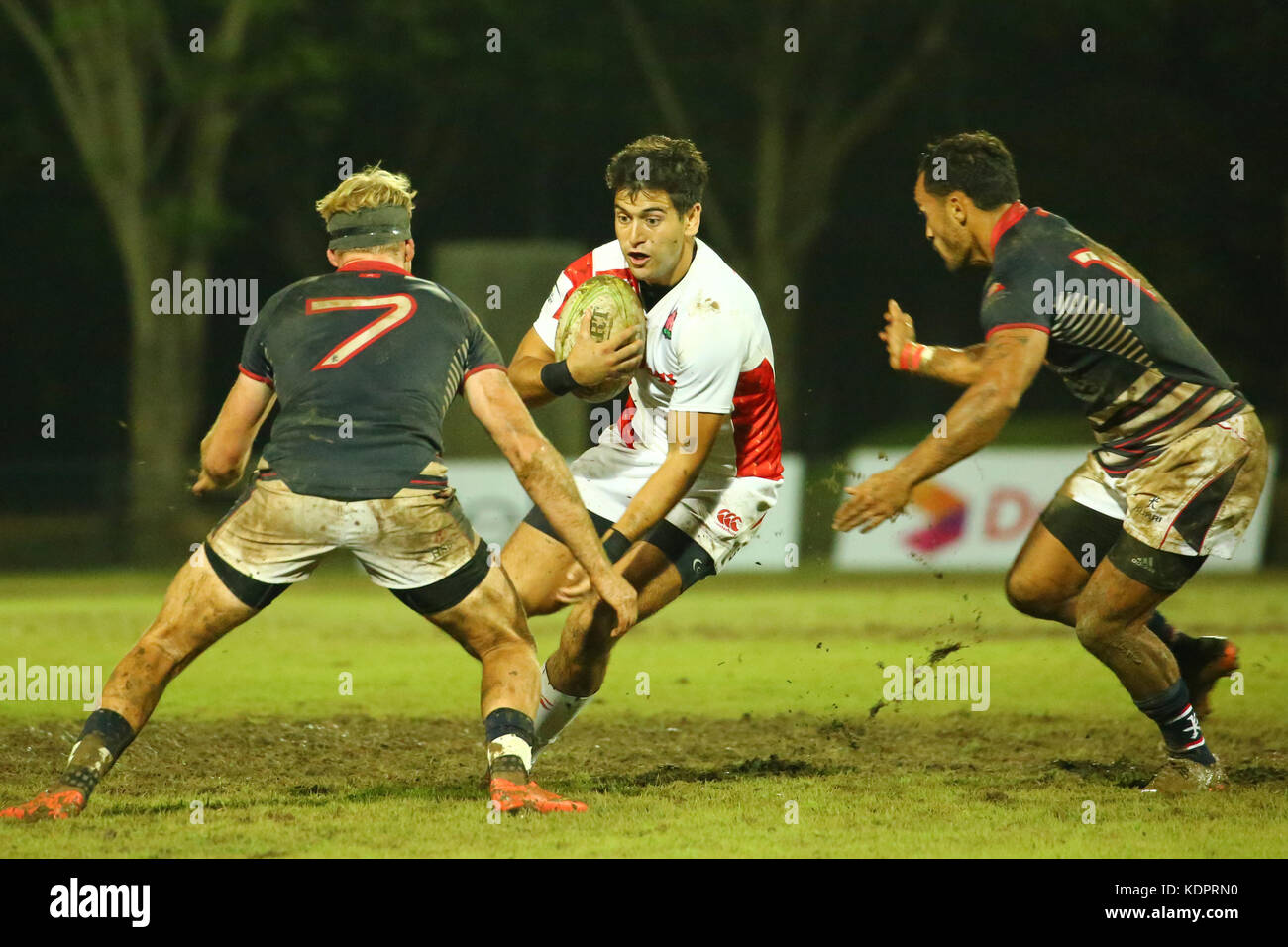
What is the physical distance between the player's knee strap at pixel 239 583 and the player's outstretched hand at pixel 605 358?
1.52 meters

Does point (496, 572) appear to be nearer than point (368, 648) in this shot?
Yes

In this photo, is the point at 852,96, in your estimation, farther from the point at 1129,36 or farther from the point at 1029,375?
the point at 1029,375

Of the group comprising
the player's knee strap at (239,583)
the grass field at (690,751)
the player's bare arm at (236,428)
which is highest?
the player's bare arm at (236,428)

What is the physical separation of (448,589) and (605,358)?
3.99 feet

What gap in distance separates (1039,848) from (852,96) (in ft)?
82.8

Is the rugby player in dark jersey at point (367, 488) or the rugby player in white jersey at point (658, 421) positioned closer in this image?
the rugby player in dark jersey at point (367, 488)

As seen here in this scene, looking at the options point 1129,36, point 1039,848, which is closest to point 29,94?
point 1129,36

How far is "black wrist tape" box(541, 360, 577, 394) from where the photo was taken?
6953 millimetres

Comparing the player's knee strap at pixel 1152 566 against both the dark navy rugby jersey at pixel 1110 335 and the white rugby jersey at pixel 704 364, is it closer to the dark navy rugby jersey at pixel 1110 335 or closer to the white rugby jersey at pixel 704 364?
the dark navy rugby jersey at pixel 1110 335

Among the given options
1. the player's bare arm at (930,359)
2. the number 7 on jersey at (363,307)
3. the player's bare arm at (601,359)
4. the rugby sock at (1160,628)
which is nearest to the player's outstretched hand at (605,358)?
the player's bare arm at (601,359)

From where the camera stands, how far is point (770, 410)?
7.54 m

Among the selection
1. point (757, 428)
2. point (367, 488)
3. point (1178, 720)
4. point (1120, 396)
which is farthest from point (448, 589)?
point (1178, 720)

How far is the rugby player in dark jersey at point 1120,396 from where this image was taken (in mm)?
6801

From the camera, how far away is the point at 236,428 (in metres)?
6.29
